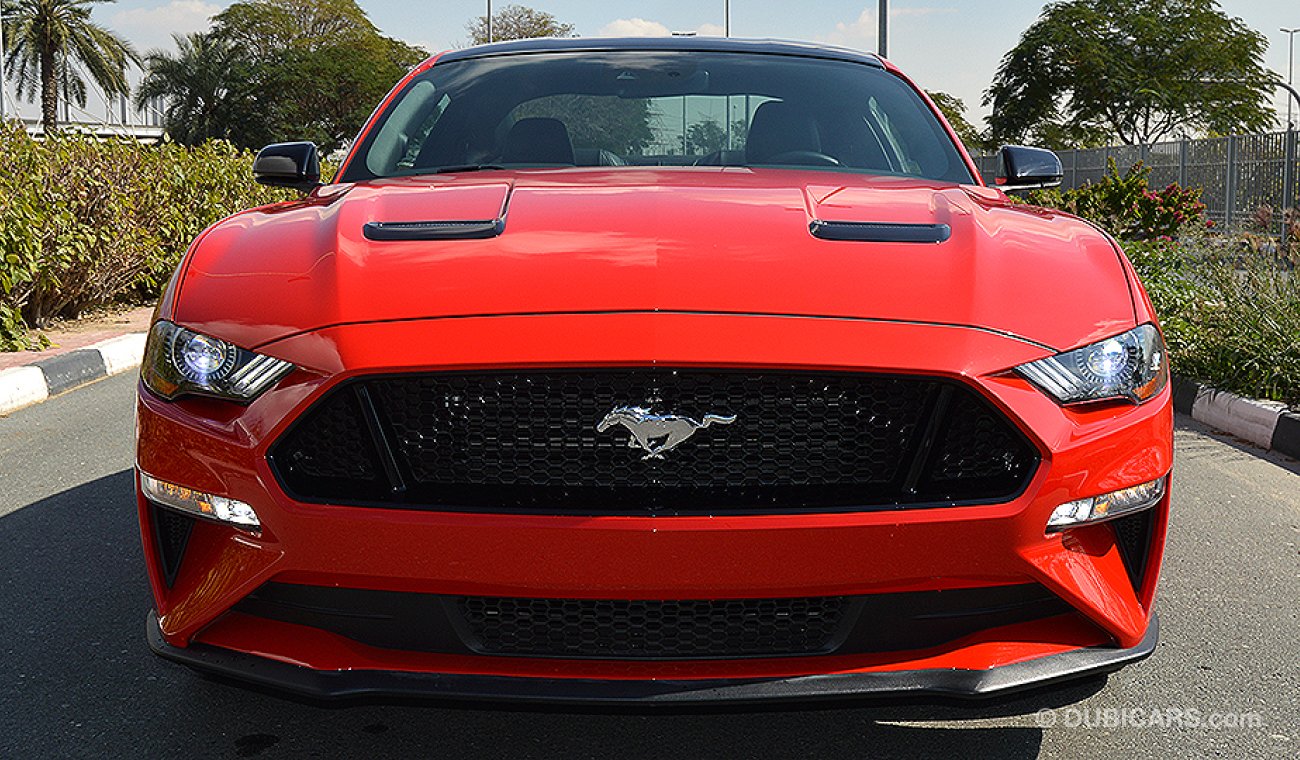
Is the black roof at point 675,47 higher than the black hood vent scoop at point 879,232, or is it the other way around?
the black roof at point 675,47

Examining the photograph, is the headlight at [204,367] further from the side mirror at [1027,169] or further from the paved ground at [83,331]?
the paved ground at [83,331]

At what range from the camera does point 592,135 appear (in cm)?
393

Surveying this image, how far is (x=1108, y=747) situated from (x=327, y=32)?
3211 inches

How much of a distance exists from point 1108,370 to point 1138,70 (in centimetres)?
5801

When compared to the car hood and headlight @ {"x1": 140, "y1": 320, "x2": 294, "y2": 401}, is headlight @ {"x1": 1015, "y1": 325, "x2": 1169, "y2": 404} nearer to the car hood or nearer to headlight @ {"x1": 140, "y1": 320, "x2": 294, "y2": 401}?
the car hood

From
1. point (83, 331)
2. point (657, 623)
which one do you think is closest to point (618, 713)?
point (657, 623)

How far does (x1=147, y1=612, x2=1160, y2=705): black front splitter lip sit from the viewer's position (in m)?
2.20

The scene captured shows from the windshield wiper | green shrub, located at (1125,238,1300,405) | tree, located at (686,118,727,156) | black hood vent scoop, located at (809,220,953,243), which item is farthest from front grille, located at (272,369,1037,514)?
green shrub, located at (1125,238,1300,405)

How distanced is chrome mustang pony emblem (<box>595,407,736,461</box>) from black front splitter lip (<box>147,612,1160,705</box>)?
0.37m

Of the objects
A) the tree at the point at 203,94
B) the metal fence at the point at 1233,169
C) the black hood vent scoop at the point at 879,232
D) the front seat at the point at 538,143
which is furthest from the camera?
the tree at the point at 203,94

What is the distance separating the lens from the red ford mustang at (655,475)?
2219mm

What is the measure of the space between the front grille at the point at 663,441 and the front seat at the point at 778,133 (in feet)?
5.31

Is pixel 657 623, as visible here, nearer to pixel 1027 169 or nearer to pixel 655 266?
pixel 655 266

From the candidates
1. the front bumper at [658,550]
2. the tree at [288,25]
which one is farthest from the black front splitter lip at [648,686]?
the tree at [288,25]
